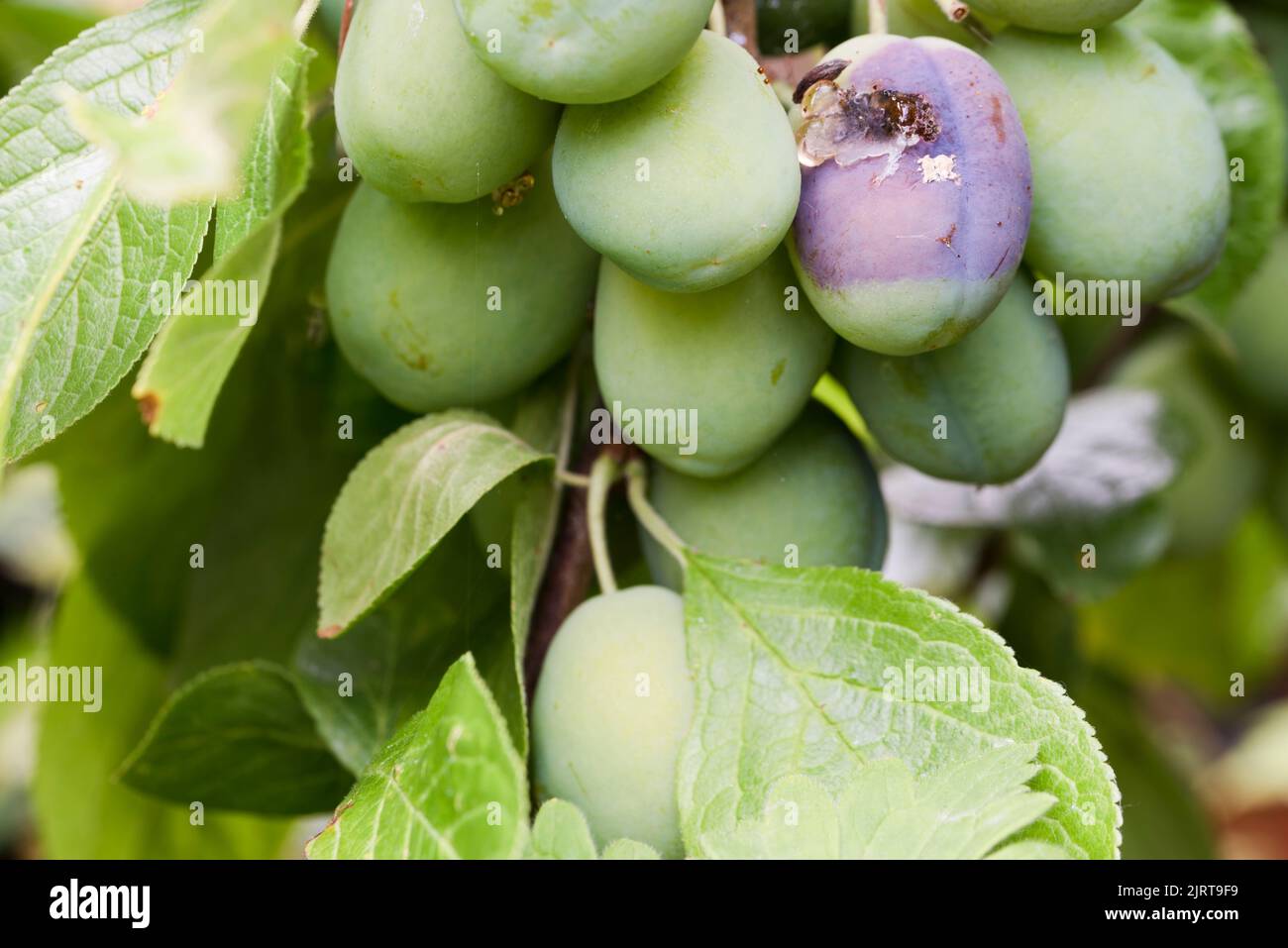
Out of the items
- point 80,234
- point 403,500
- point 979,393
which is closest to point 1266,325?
point 979,393

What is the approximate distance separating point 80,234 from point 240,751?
329 mm

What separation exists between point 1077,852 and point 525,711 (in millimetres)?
229

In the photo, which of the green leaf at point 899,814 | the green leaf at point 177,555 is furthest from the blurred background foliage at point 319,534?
the green leaf at point 899,814

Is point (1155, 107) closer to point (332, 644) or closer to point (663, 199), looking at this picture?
point (663, 199)

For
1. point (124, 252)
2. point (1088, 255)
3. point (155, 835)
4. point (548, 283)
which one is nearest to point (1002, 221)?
point (1088, 255)

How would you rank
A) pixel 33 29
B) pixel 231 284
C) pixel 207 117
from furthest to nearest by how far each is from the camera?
pixel 33 29 < pixel 231 284 < pixel 207 117

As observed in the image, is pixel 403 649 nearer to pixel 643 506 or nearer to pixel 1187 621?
pixel 643 506

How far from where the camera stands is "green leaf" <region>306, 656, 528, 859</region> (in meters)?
0.45

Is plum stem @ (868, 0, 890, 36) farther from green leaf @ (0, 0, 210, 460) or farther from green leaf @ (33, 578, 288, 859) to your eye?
green leaf @ (33, 578, 288, 859)

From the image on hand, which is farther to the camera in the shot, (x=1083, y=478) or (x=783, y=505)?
(x=1083, y=478)

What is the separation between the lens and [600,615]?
631 millimetres

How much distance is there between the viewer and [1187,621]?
1365mm

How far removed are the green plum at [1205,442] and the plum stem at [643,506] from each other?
59cm

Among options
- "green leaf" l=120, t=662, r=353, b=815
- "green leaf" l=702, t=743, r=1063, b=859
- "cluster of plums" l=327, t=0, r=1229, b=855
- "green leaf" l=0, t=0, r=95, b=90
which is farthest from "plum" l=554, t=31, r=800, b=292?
"green leaf" l=0, t=0, r=95, b=90
